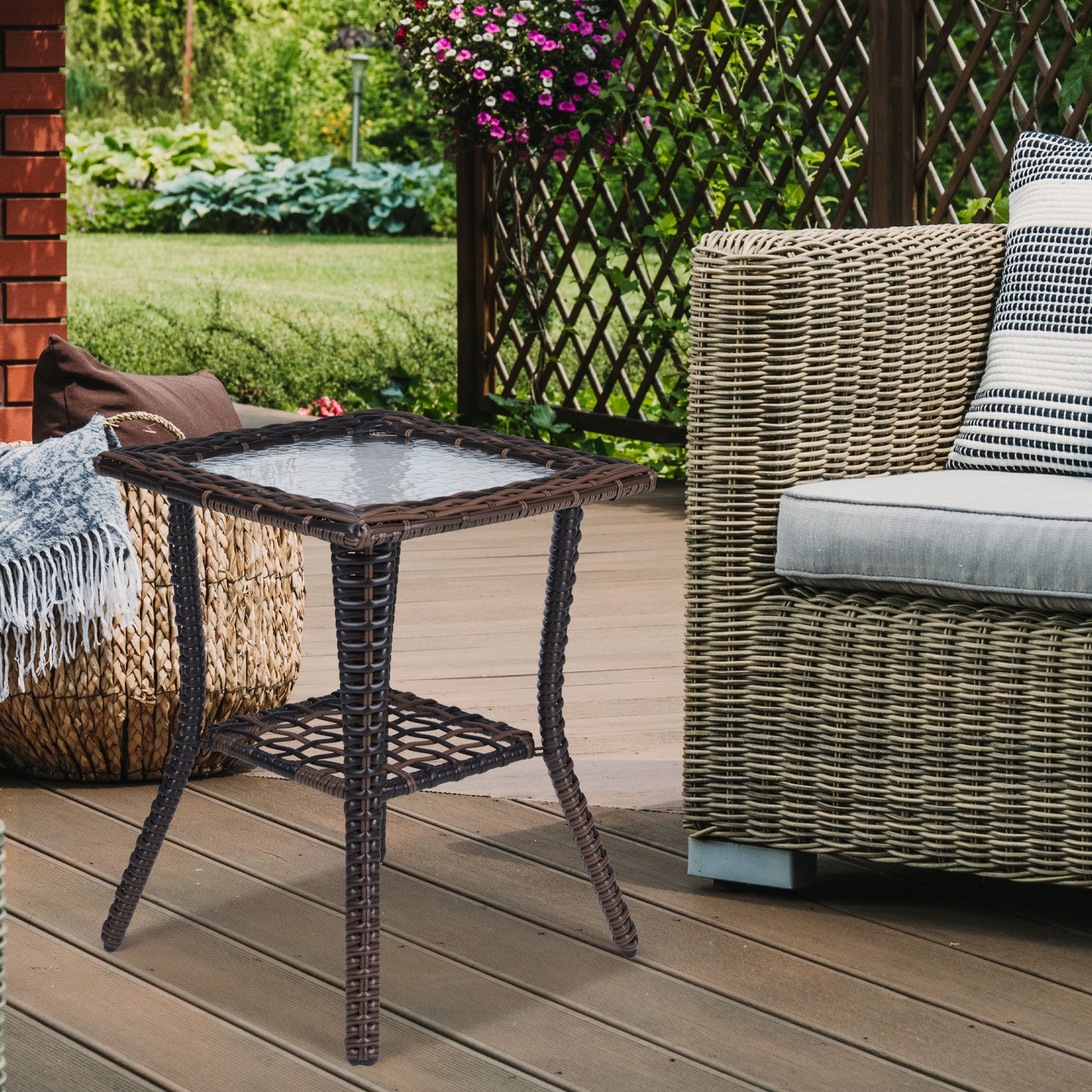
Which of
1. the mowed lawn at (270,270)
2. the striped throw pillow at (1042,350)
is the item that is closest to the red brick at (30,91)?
the striped throw pillow at (1042,350)

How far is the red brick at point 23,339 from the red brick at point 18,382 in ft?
0.06

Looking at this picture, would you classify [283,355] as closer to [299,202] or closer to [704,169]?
[704,169]

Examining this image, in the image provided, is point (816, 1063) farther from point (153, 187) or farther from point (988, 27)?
point (153, 187)

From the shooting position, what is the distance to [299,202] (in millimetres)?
10164

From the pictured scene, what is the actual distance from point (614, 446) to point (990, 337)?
2.85 metres

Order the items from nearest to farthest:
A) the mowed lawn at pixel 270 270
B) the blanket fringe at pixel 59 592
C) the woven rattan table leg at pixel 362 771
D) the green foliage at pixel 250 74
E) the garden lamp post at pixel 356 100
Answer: the woven rattan table leg at pixel 362 771 → the blanket fringe at pixel 59 592 → the mowed lawn at pixel 270 270 → the garden lamp post at pixel 356 100 → the green foliage at pixel 250 74

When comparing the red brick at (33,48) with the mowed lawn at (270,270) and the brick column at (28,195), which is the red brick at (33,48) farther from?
the mowed lawn at (270,270)

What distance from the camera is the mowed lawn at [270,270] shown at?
8453 mm

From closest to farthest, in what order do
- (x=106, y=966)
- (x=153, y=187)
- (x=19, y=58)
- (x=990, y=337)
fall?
(x=106, y=966)
(x=990, y=337)
(x=19, y=58)
(x=153, y=187)

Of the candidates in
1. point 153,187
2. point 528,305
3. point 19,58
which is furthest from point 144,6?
point 19,58

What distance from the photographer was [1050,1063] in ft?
4.43

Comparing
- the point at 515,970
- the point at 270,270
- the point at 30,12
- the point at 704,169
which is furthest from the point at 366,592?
the point at 270,270

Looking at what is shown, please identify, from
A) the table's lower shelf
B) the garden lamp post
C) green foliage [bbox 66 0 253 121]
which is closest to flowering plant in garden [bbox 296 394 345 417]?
the table's lower shelf

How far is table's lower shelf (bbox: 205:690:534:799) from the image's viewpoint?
56.2 inches
